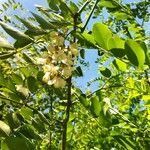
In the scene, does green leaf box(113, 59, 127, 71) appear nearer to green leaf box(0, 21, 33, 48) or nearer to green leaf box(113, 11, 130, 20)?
green leaf box(113, 11, 130, 20)

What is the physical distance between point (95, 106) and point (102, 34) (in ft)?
1.12

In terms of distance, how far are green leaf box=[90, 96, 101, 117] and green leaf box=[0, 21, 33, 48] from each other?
0.30m

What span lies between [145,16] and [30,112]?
413cm

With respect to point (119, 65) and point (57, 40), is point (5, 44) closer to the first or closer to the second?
point (57, 40)

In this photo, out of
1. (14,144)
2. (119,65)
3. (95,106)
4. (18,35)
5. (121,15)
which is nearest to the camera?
(14,144)

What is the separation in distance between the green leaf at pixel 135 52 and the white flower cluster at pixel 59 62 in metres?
0.20

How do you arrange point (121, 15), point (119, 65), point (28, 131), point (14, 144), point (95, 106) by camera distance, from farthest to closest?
point (121, 15), point (119, 65), point (95, 106), point (28, 131), point (14, 144)

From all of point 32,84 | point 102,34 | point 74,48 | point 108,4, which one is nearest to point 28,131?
point 32,84

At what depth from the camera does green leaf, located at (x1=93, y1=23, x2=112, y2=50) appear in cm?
109

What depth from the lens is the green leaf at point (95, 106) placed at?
138 centimetres

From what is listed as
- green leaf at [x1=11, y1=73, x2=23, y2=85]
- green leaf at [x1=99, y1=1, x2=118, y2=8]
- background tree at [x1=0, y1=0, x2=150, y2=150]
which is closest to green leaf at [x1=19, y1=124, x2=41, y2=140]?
background tree at [x1=0, y1=0, x2=150, y2=150]

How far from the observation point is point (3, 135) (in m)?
1.09

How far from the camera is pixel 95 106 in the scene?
138 cm

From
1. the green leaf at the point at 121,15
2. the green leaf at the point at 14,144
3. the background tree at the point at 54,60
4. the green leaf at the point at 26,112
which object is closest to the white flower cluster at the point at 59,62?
the background tree at the point at 54,60
